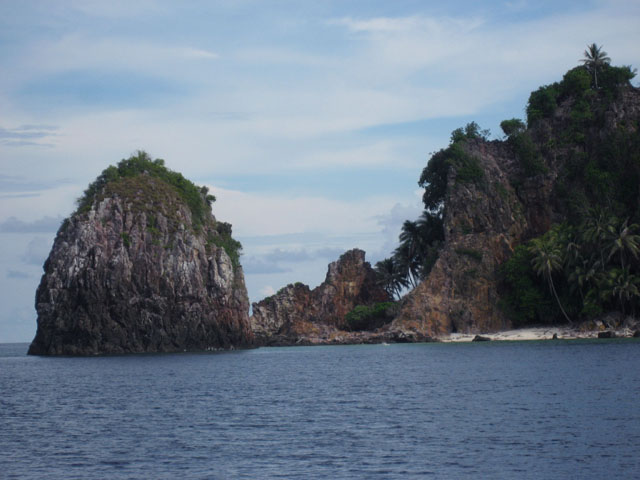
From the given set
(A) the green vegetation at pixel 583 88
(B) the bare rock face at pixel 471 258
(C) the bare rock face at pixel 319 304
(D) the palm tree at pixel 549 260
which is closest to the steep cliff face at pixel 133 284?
(B) the bare rock face at pixel 471 258

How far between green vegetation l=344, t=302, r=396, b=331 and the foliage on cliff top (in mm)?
36680

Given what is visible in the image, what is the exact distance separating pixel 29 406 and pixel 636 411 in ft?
130

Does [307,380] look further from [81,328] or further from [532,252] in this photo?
A: [532,252]

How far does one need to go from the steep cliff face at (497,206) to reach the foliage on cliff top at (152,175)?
40.6 meters

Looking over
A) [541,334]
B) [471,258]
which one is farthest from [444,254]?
[541,334]

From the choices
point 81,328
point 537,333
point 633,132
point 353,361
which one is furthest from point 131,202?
point 633,132

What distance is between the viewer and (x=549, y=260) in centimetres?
11369

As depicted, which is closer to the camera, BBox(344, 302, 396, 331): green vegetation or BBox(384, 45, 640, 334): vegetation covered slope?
BBox(384, 45, 640, 334): vegetation covered slope

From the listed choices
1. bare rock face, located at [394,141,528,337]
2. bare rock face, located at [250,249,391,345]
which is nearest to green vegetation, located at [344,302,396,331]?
bare rock face, located at [250,249,391,345]

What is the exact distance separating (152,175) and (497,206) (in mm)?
61422

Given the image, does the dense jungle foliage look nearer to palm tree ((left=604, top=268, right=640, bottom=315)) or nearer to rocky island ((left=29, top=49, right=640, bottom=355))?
rocky island ((left=29, top=49, right=640, bottom=355))

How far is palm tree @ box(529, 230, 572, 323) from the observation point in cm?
11341

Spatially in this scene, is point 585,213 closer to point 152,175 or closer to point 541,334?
point 541,334

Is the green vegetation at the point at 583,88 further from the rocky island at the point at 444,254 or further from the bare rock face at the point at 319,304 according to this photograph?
the bare rock face at the point at 319,304
